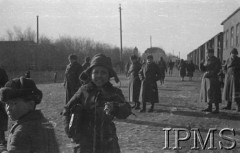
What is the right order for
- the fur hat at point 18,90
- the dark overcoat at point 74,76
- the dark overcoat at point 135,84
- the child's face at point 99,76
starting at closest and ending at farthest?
the fur hat at point 18,90, the child's face at point 99,76, the dark overcoat at point 74,76, the dark overcoat at point 135,84

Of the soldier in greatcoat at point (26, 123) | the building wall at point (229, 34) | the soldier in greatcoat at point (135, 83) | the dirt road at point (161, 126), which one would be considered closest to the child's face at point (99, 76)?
the soldier in greatcoat at point (26, 123)

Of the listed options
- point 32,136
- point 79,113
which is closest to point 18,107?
point 32,136

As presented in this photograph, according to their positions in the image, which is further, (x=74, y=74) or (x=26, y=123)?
(x=74, y=74)

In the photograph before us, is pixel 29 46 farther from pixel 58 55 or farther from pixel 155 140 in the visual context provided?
pixel 155 140

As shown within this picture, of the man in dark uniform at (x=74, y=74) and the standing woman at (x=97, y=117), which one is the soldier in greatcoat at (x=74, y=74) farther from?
the standing woman at (x=97, y=117)

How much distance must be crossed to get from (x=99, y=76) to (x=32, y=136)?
123 cm

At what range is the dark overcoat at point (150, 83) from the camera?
10125mm

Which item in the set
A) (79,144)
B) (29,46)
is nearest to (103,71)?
(79,144)

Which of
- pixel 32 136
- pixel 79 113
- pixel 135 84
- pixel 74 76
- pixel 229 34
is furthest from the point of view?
pixel 229 34

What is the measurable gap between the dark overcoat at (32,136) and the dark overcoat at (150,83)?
785cm

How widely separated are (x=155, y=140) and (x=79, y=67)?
2902mm

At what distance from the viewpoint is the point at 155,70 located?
33.4 ft

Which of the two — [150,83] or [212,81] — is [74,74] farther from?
[212,81]

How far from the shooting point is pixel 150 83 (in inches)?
400
